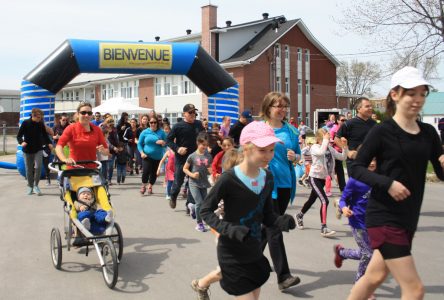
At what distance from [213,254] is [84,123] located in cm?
247

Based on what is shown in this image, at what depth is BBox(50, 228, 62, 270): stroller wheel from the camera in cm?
586

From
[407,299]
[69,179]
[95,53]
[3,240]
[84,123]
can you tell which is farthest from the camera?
[95,53]

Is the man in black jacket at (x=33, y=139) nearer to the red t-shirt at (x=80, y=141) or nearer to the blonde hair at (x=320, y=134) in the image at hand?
the red t-shirt at (x=80, y=141)

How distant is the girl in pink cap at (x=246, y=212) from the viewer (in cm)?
345

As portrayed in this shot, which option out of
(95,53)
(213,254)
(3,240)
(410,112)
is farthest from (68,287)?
(95,53)

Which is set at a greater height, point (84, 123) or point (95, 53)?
point (95, 53)

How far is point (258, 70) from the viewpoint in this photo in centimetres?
4359

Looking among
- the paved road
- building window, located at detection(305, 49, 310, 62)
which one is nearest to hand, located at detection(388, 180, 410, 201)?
the paved road

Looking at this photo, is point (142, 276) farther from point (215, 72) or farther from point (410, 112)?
point (215, 72)

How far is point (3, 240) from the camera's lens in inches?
294

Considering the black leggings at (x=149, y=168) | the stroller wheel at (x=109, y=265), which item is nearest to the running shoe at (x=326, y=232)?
the stroller wheel at (x=109, y=265)

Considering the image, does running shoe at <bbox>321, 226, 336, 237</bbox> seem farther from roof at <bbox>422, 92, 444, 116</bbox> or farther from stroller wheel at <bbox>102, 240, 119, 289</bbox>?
roof at <bbox>422, 92, 444, 116</bbox>

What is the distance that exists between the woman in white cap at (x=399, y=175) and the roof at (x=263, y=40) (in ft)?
127

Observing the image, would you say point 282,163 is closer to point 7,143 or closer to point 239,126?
point 239,126
